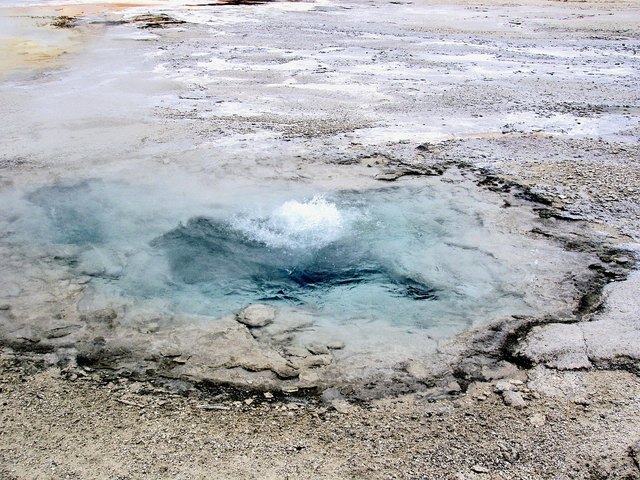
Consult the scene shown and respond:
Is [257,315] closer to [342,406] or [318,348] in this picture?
[318,348]

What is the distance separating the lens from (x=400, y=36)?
12.8m

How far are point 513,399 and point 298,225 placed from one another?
241 centimetres

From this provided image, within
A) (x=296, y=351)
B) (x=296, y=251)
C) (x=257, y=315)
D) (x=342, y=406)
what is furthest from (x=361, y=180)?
(x=342, y=406)

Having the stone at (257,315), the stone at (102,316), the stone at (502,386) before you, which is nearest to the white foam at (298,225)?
the stone at (257,315)

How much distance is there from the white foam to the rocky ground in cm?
65

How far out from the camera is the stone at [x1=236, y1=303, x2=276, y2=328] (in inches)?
143

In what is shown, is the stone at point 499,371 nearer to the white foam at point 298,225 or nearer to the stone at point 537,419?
the stone at point 537,419

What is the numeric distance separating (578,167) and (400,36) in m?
8.05

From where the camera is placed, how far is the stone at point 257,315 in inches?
143

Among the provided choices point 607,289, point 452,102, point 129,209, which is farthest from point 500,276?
point 452,102

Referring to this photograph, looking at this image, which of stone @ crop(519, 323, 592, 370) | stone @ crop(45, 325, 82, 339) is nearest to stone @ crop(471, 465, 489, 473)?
stone @ crop(519, 323, 592, 370)

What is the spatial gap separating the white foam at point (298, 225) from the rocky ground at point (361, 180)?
0.65 meters

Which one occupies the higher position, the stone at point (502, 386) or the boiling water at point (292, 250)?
the boiling water at point (292, 250)

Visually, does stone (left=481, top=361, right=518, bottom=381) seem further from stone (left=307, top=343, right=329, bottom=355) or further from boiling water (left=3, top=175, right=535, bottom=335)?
stone (left=307, top=343, right=329, bottom=355)
